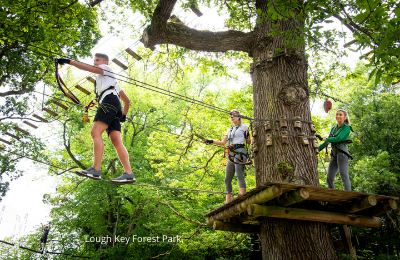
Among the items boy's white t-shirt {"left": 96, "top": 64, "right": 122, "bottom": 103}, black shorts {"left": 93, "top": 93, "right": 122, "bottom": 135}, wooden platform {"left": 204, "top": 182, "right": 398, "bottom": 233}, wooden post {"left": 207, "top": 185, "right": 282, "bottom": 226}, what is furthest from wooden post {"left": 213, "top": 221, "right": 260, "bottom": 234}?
boy's white t-shirt {"left": 96, "top": 64, "right": 122, "bottom": 103}

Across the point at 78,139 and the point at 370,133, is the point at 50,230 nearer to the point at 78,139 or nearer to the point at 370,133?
the point at 78,139

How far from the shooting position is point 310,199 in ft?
11.0

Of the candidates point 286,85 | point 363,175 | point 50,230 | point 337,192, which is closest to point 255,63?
point 286,85

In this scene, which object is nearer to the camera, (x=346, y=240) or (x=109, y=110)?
(x=109, y=110)

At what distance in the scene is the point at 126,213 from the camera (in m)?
14.8

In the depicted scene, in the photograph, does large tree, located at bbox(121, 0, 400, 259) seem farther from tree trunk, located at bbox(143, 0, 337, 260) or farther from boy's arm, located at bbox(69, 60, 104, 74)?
boy's arm, located at bbox(69, 60, 104, 74)

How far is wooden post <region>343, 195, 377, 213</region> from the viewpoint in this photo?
10.6 feet

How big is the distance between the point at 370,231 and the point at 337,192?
11369 mm

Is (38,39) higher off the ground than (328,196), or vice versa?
(38,39)

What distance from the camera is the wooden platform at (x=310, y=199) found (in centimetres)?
299

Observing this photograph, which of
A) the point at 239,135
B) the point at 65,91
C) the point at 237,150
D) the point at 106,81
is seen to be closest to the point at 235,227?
the point at 237,150

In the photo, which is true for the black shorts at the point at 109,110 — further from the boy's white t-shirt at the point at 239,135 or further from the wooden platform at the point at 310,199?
the boy's white t-shirt at the point at 239,135

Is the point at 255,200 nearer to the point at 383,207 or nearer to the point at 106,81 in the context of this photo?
the point at 383,207

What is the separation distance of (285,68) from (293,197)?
2.15 metres
